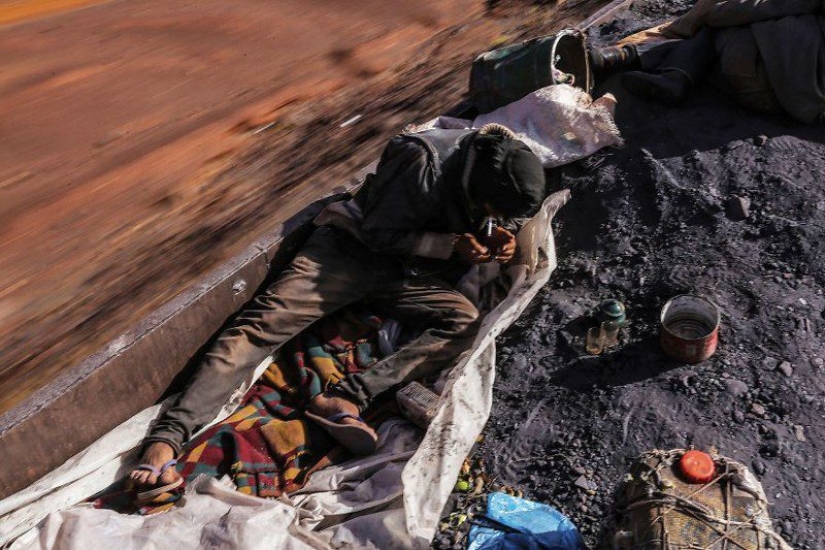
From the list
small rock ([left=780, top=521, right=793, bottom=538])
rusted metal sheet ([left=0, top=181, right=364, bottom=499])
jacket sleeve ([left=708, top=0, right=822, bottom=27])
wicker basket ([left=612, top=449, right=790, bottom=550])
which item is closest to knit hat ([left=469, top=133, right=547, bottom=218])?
rusted metal sheet ([left=0, top=181, right=364, bottom=499])

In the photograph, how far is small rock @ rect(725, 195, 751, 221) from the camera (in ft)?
14.0

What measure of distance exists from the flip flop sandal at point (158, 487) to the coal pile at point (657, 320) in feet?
4.51

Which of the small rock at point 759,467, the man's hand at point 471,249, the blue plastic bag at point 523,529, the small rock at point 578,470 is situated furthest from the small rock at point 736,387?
the man's hand at point 471,249

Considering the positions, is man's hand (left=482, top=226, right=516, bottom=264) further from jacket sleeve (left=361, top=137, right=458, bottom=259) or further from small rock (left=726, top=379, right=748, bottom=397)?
small rock (left=726, top=379, right=748, bottom=397)

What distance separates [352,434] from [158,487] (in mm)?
871

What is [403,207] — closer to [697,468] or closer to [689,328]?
[689,328]

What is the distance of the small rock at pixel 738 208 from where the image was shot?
4.28 m

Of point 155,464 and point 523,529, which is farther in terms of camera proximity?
point 155,464

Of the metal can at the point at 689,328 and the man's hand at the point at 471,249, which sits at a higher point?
the man's hand at the point at 471,249

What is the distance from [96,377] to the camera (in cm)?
337

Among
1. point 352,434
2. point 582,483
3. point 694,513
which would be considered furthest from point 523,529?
point 352,434

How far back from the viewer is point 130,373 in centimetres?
354

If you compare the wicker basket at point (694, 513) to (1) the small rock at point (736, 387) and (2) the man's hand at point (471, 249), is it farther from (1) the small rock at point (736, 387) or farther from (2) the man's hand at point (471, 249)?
(2) the man's hand at point (471, 249)

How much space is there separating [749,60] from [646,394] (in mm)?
2520
